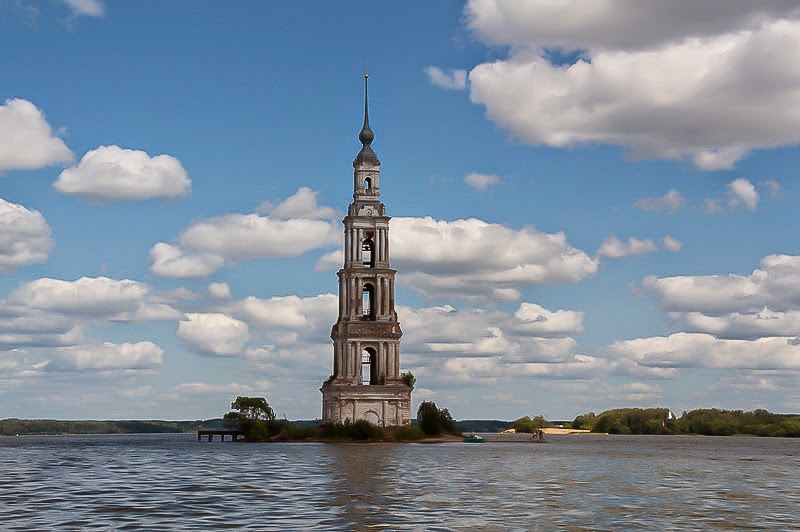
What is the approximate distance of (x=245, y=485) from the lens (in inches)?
2184

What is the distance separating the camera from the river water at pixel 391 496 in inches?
1492

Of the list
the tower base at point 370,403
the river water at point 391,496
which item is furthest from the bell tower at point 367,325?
the river water at point 391,496

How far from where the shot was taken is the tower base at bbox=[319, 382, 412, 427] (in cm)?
13225

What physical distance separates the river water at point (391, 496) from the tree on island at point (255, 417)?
61312mm

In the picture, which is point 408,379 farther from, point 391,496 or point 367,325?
point 391,496

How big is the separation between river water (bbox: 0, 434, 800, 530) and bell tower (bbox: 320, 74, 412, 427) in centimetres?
5136

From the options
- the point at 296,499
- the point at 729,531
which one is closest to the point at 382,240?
the point at 296,499

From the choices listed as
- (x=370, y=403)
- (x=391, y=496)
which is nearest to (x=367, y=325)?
(x=370, y=403)

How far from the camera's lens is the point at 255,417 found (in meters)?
144

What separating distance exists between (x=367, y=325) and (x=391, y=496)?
88815 mm

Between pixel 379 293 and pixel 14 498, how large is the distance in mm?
93440

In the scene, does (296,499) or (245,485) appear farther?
(245,485)

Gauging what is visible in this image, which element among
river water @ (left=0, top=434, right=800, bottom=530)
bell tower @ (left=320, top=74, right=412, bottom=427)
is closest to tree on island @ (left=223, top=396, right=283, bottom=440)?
bell tower @ (left=320, top=74, right=412, bottom=427)

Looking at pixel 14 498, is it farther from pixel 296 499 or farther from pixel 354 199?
pixel 354 199
